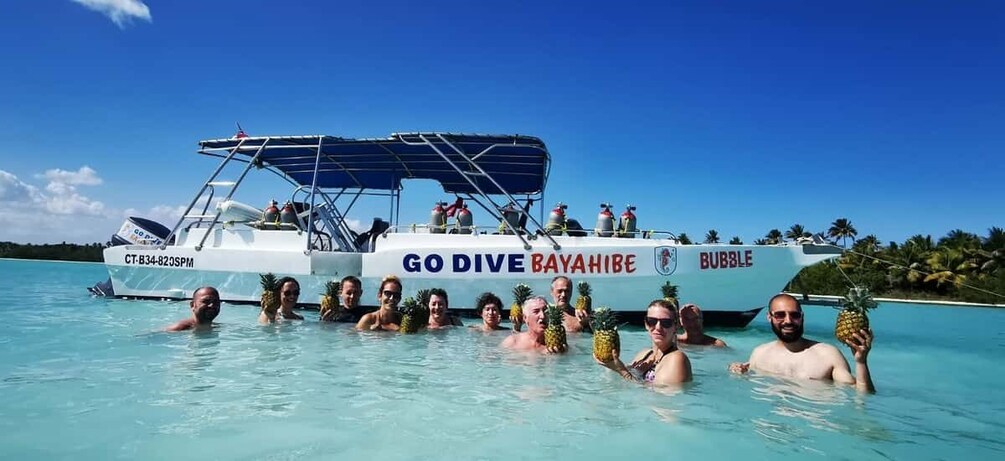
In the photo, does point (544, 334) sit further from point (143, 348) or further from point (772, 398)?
point (143, 348)

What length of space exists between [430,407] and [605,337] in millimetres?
1499

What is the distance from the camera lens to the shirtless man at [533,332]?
6941mm

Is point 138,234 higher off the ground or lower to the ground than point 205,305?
higher

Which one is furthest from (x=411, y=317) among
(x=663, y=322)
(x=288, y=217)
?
(x=288, y=217)

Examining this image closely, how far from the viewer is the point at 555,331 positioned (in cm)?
668

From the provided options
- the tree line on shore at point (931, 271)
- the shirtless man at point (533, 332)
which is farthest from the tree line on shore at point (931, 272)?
the shirtless man at point (533, 332)

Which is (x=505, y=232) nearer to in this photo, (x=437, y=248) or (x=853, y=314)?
(x=437, y=248)

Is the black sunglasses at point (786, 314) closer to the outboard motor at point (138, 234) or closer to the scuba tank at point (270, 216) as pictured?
the scuba tank at point (270, 216)

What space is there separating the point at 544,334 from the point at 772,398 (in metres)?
2.73

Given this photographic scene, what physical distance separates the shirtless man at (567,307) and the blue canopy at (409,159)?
330 cm

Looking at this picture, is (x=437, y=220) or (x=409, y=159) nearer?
(x=437, y=220)

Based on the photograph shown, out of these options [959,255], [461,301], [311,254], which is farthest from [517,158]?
[959,255]

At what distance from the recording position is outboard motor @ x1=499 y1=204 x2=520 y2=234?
486 inches

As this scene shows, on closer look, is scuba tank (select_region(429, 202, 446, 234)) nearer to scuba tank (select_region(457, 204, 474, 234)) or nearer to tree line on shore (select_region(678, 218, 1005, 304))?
scuba tank (select_region(457, 204, 474, 234))
